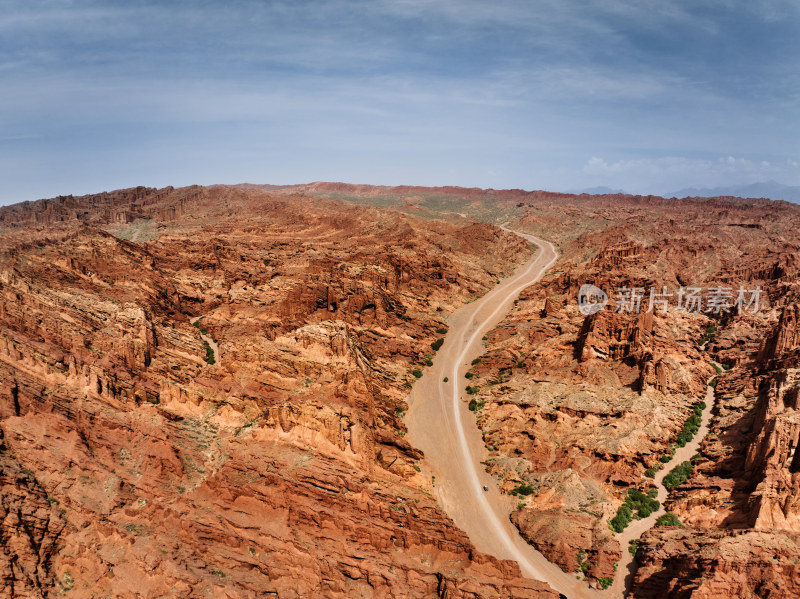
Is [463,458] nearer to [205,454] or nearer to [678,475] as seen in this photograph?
[678,475]

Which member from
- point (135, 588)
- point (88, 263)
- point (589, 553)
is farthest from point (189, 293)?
point (589, 553)

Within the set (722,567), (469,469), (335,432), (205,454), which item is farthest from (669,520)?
(205,454)

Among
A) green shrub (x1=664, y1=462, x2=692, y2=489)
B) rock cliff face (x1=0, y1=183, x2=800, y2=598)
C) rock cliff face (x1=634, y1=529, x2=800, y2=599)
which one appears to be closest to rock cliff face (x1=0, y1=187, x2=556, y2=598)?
rock cliff face (x1=0, y1=183, x2=800, y2=598)

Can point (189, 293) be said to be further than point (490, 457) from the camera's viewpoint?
Yes

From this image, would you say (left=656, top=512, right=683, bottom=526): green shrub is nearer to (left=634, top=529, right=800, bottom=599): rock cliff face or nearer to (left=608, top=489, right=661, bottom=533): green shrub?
(left=608, top=489, right=661, bottom=533): green shrub

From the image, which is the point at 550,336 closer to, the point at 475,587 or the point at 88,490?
the point at 475,587

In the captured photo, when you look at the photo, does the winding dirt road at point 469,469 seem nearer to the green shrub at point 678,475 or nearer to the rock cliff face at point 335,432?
the green shrub at point 678,475
